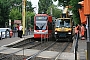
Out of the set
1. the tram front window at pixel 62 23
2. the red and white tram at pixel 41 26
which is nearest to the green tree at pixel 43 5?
the red and white tram at pixel 41 26

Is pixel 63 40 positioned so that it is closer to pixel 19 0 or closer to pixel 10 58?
pixel 10 58

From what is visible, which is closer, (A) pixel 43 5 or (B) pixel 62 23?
(B) pixel 62 23

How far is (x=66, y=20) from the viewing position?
38250mm

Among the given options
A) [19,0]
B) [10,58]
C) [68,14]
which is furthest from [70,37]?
[19,0]

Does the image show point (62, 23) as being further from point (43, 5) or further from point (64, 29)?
point (43, 5)

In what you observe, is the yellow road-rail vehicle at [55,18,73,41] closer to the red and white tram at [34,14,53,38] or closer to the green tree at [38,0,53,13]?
the red and white tram at [34,14,53,38]

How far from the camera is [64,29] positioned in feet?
123

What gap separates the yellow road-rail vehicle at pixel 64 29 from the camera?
37.2m

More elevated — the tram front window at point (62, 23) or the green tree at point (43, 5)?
the green tree at point (43, 5)

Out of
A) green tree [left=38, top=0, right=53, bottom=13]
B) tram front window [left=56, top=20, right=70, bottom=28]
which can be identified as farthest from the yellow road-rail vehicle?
green tree [left=38, top=0, right=53, bottom=13]

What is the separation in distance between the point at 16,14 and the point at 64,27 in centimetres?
6564

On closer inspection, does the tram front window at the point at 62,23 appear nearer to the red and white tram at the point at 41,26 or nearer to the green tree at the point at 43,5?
the red and white tram at the point at 41,26

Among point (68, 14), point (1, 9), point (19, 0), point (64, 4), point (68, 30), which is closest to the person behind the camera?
point (68, 30)

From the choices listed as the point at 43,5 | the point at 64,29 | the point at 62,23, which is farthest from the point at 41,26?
the point at 43,5
